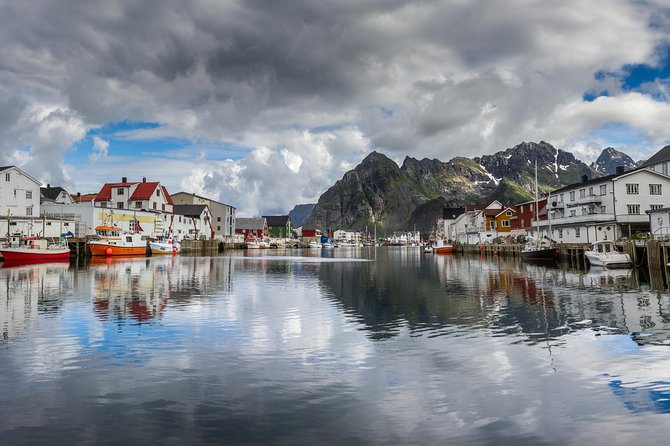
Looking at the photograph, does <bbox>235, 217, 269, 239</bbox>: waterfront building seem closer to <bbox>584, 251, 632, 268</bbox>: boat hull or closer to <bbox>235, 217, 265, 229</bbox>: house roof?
<bbox>235, 217, 265, 229</bbox>: house roof

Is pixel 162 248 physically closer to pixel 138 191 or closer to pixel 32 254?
pixel 138 191

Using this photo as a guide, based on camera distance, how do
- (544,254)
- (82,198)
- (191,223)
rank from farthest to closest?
(191,223) → (82,198) → (544,254)

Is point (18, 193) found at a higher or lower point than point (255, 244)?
higher

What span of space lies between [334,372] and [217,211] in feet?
460

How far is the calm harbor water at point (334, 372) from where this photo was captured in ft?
31.1

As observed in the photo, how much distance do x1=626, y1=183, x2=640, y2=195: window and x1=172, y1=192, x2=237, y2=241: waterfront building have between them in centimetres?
10538

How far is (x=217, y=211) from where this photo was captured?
149m

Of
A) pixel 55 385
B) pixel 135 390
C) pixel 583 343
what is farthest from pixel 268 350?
pixel 583 343

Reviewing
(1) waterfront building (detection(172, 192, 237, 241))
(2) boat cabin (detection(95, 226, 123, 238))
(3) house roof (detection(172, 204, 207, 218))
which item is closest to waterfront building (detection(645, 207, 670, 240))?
(2) boat cabin (detection(95, 226, 123, 238))

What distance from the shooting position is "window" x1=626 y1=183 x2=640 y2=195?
7206 cm

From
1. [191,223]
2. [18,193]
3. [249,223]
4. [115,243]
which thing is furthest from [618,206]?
[249,223]

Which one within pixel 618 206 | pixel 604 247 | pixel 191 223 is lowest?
pixel 604 247

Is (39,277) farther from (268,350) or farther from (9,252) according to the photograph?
(268,350)

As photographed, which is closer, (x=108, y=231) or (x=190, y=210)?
(x=108, y=231)
